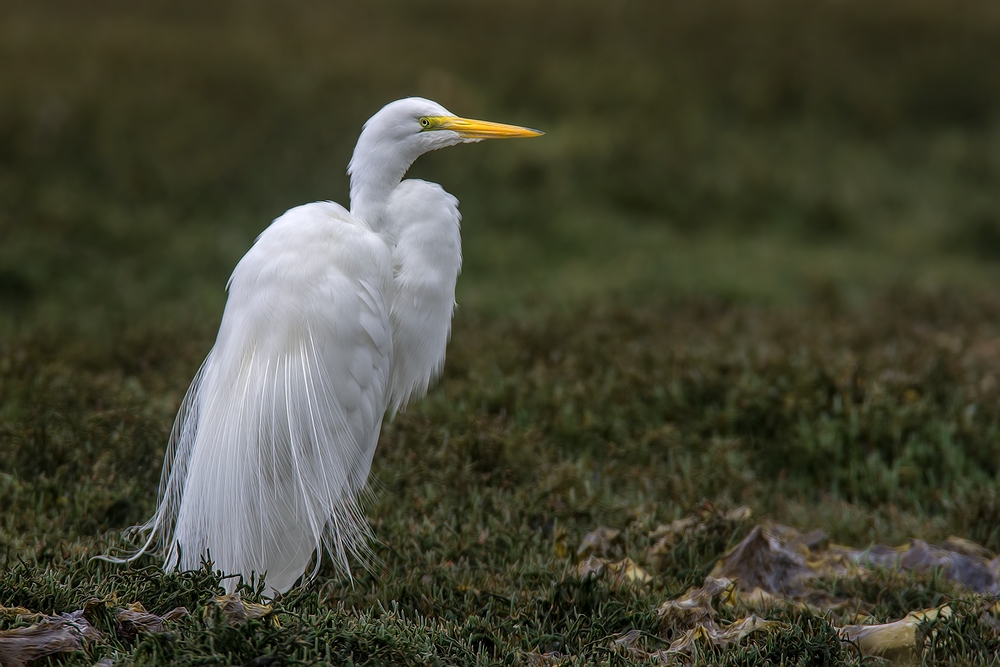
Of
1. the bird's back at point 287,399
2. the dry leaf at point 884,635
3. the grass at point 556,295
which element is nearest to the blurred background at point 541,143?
the grass at point 556,295

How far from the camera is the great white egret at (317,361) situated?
2.92 metres

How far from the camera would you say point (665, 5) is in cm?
1147

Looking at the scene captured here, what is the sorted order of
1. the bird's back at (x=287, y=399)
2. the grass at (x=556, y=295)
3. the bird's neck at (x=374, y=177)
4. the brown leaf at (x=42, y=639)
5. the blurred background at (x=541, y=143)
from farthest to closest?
the blurred background at (x=541, y=143)
the bird's neck at (x=374, y=177)
the grass at (x=556, y=295)
the bird's back at (x=287, y=399)
the brown leaf at (x=42, y=639)

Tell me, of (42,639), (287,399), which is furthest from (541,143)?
(42,639)

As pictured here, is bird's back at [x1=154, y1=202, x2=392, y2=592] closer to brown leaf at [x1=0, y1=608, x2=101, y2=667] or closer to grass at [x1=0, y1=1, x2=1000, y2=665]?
grass at [x1=0, y1=1, x2=1000, y2=665]

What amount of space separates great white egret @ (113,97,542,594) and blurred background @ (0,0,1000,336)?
306 cm

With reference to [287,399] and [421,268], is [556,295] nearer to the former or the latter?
[421,268]

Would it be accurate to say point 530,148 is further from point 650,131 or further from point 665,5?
point 665,5

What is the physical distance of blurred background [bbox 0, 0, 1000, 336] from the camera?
7430mm

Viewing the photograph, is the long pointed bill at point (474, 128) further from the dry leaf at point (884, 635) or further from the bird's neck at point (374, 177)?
the dry leaf at point (884, 635)

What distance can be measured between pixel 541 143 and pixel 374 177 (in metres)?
6.31

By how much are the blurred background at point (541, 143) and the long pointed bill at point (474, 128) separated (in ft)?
10.4

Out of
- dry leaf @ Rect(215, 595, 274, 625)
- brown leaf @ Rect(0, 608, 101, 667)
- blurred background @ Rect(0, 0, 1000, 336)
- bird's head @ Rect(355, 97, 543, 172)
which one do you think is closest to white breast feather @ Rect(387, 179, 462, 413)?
bird's head @ Rect(355, 97, 543, 172)

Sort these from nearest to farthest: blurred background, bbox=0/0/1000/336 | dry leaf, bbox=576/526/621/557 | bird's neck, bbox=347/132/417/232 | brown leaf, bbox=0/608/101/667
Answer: brown leaf, bbox=0/608/101/667 → bird's neck, bbox=347/132/417/232 → dry leaf, bbox=576/526/621/557 → blurred background, bbox=0/0/1000/336
